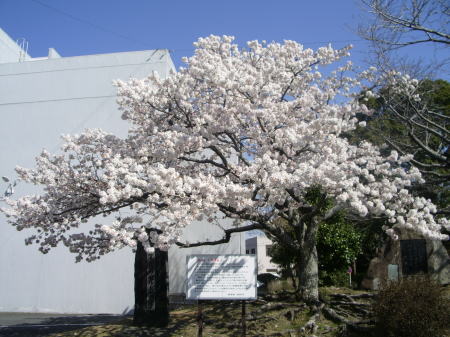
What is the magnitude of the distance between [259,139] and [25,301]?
11408 millimetres

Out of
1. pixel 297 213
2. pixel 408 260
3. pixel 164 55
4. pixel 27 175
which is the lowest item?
pixel 408 260

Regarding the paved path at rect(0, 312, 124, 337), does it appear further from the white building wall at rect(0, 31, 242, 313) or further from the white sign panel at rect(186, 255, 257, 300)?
the white sign panel at rect(186, 255, 257, 300)

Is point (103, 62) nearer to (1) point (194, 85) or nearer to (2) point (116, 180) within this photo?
(1) point (194, 85)

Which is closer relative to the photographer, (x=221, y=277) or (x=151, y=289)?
(x=221, y=277)

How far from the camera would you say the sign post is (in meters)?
6.52

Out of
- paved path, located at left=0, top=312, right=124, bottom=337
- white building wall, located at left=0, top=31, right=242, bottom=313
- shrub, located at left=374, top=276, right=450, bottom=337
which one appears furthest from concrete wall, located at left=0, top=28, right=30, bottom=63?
shrub, located at left=374, top=276, right=450, bottom=337

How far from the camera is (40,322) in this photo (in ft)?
38.1

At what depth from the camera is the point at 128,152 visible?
8078 mm

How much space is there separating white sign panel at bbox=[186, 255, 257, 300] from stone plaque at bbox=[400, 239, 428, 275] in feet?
32.0

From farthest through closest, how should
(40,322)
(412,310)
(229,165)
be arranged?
1. (40,322)
2. (229,165)
3. (412,310)

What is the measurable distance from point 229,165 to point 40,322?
7931mm

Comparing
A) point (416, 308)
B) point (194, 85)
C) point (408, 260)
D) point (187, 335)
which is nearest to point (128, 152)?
point (194, 85)

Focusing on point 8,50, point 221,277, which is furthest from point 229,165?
point 8,50

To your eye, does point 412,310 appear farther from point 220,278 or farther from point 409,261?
point 409,261
